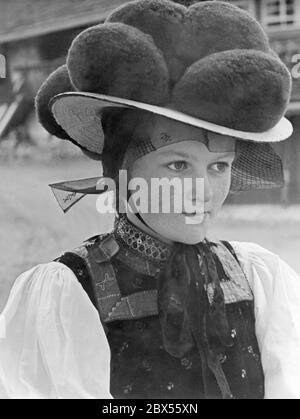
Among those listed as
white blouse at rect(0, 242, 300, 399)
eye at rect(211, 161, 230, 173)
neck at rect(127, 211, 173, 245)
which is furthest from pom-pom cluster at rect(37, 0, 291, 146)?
white blouse at rect(0, 242, 300, 399)

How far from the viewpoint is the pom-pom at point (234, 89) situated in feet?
3.26

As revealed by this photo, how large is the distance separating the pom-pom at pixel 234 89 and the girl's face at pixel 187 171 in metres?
0.07

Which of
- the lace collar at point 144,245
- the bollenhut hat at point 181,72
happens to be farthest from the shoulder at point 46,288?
the bollenhut hat at point 181,72

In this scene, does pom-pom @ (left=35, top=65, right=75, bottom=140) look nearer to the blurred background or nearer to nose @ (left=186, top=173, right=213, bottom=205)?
the blurred background

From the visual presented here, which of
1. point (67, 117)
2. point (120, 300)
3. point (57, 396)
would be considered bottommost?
point (57, 396)

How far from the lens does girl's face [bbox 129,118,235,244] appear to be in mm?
1091

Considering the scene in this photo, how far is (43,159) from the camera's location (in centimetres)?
134

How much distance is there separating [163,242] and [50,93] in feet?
1.10

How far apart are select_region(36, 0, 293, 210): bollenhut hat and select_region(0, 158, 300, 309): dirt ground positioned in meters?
0.22

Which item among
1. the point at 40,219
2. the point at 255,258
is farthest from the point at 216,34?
the point at 40,219

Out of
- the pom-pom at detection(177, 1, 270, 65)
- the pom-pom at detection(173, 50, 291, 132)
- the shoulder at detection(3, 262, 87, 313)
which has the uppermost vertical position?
the pom-pom at detection(177, 1, 270, 65)
